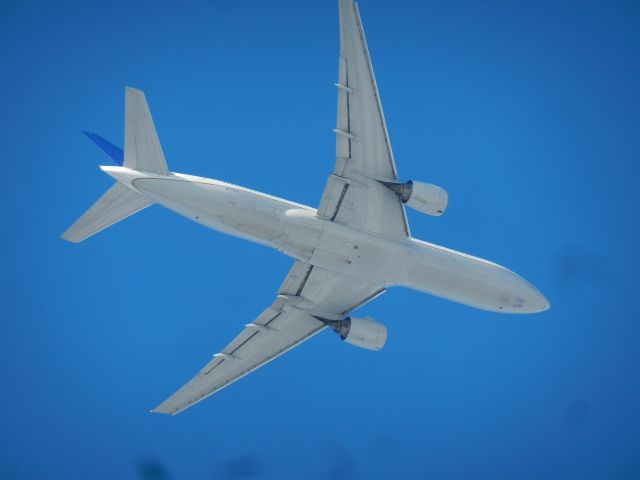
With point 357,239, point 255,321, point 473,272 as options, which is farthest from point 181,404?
point 473,272

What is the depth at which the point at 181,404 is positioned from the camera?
34344 millimetres

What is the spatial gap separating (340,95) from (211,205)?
655 cm

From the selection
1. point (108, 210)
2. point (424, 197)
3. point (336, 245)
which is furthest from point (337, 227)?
point (108, 210)

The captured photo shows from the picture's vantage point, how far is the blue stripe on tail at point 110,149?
29.9 m

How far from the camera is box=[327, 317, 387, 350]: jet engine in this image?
33125mm

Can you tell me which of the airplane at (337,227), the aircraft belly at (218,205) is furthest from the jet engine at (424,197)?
the aircraft belly at (218,205)

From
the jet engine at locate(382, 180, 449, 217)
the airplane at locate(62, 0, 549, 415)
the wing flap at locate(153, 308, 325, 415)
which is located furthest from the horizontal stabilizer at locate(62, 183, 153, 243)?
the jet engine at locate(382, 180, 449, 217)

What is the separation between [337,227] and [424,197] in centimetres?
378

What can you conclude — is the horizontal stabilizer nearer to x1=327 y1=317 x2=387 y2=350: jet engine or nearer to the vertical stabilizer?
the vertical stabilizer

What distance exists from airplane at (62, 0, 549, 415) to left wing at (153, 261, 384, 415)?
5 centimetres

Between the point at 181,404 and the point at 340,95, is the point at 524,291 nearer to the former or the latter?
the point at 340,95

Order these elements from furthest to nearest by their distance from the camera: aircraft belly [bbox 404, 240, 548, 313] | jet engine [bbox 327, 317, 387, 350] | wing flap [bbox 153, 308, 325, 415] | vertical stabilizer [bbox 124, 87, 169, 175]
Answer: wing flap [bbox 153, 308, 325, 415] → jet engine [bbox 327, 317, 387, 350] → aircraft belly [bbox 404, 240, 548, 313] → vertical stabilizer [bbox 124, 87, 169, 175]

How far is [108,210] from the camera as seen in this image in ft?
97.4

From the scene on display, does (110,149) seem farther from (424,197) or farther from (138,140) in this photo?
(424,197)
